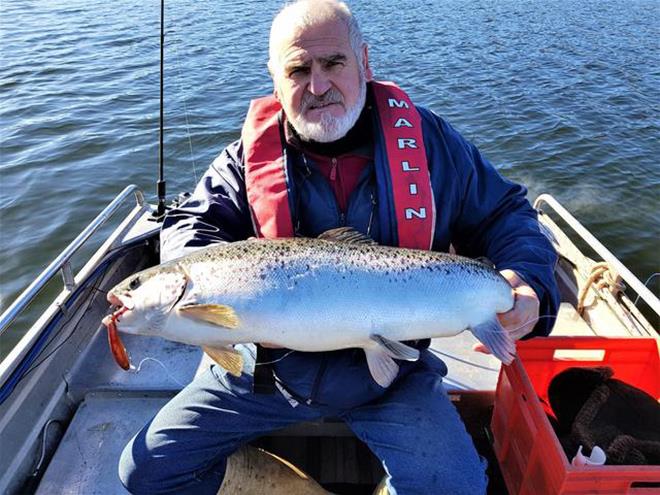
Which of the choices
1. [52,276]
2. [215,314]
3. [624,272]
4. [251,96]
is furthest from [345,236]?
[251,96]

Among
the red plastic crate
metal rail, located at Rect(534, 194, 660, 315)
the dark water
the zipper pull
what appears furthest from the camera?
the dark water

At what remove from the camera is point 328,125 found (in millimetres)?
3088

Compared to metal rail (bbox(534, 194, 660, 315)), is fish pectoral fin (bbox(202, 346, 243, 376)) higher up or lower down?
higher up

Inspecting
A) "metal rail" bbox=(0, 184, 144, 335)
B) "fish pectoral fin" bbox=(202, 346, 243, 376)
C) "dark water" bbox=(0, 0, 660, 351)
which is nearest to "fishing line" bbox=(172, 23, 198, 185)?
"dark water" bbox=(0, 0, 660, 351)

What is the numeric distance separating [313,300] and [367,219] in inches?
27.4

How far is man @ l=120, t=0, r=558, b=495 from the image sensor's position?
2877mm

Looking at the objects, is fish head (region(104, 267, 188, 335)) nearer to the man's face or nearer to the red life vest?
the red life vest

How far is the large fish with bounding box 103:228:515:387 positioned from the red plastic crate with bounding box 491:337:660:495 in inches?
14.9

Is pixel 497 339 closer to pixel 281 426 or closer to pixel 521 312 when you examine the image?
pixel 521 312

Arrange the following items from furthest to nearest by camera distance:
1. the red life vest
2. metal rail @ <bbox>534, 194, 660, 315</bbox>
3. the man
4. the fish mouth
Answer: metal rail @ <bbox>534, 194, 660, 315</bbox>, the red life vest, the man, the fish mouth

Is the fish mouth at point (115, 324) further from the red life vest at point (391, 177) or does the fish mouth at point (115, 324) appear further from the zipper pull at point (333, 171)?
the zipper pull at point (333, 171)

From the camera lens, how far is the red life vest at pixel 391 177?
3.06 meters

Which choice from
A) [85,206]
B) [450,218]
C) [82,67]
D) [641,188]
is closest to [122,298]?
[450,218]

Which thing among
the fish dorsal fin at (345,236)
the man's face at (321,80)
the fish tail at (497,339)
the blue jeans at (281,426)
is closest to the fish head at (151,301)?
the blue jeans at (281,426)
